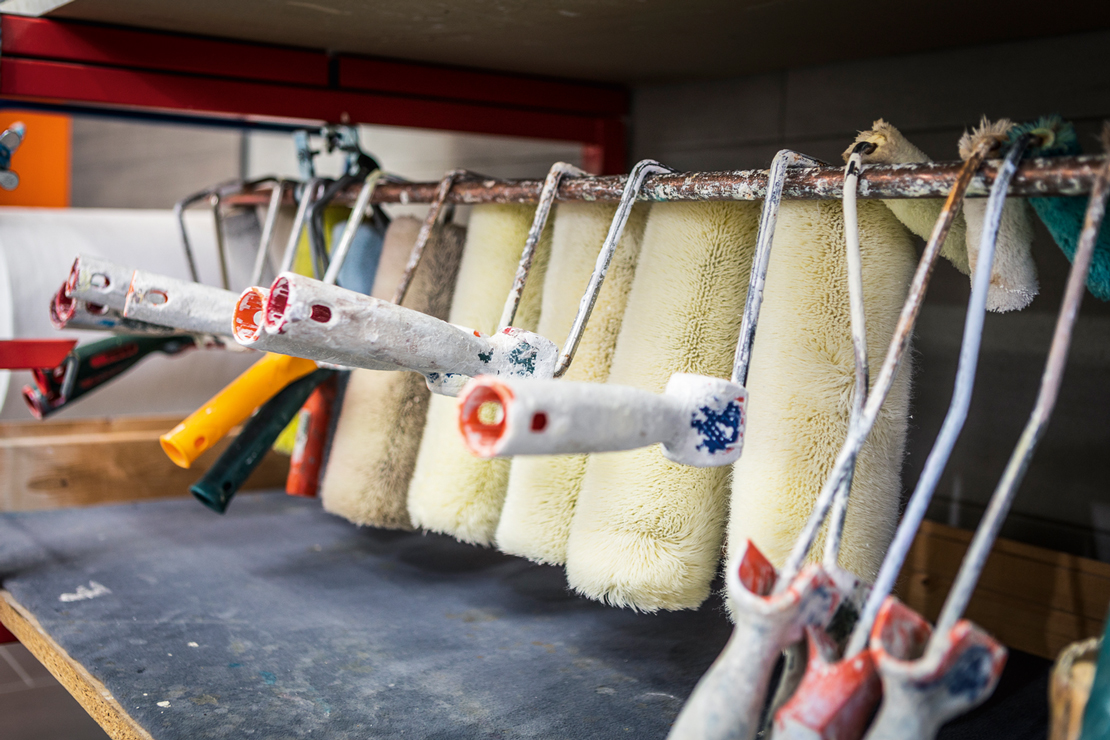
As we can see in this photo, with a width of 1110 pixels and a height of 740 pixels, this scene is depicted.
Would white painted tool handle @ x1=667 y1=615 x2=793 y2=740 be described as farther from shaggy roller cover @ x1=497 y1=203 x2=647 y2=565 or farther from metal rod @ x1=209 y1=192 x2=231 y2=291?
metal rod @ x1=209 y1=192 x2=231 y2=291

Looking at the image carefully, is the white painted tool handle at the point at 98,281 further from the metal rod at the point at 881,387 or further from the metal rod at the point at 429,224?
the metal rod at the point at 881,387

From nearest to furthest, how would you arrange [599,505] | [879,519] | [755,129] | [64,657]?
1. [879,519]
2. [599,505]
3. [64,657]
4. [755,129]

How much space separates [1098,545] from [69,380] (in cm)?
105

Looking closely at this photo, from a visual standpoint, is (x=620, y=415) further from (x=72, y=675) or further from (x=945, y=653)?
(x=72, y=675)

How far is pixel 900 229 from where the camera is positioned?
587 mm

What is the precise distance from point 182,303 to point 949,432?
1.61ft

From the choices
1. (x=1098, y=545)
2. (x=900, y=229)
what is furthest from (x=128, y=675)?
(x=1098, y=545)

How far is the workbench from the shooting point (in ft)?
2.36

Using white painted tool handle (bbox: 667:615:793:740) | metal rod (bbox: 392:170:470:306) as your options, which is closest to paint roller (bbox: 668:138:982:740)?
white painted tool handle (bbox: 667:615:793:740)

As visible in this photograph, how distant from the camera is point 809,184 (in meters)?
0.56

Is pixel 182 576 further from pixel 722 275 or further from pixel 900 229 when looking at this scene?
pixel 900 229

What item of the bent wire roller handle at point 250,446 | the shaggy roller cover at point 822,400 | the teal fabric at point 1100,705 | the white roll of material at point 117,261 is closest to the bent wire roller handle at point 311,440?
the bent wire roller handle at point 250,446

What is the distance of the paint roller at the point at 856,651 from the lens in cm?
39

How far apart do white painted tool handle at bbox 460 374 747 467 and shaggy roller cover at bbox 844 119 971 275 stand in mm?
164
